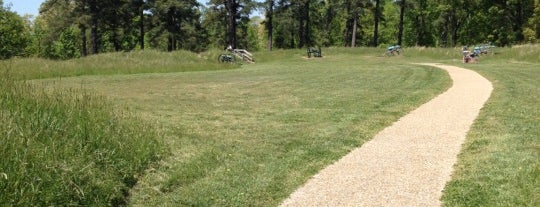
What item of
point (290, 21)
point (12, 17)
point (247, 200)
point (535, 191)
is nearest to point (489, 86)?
point (535, 191)

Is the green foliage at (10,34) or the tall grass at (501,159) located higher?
the green foliage at (10,34)

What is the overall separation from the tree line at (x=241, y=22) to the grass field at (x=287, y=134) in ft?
118

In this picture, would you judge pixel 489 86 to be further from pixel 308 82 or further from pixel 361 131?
pixel 361 131

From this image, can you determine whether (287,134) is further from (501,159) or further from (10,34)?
(10,34)

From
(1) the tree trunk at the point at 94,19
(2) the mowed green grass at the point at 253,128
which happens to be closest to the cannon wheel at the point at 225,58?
(2) the mowed green grass at the point at 253,128

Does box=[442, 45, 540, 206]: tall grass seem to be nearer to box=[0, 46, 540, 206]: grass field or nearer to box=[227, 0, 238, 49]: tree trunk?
box=[0, 46, 540, 206]: grass field

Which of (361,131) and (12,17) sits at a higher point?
(12,17)

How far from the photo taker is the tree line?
168 feet

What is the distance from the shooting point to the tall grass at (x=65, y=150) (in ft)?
15.2

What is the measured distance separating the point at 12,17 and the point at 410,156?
72.2m

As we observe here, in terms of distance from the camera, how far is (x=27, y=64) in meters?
22.4

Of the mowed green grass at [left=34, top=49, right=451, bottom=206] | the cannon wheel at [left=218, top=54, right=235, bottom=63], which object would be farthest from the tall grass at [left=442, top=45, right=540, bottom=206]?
the cannon wheel at [left=218, top=54, right=235, bottom=63]

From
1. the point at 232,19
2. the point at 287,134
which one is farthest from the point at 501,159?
the point at 232,19

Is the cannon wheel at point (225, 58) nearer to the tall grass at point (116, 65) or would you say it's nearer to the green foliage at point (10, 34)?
the tall grass at point (116, 65)
